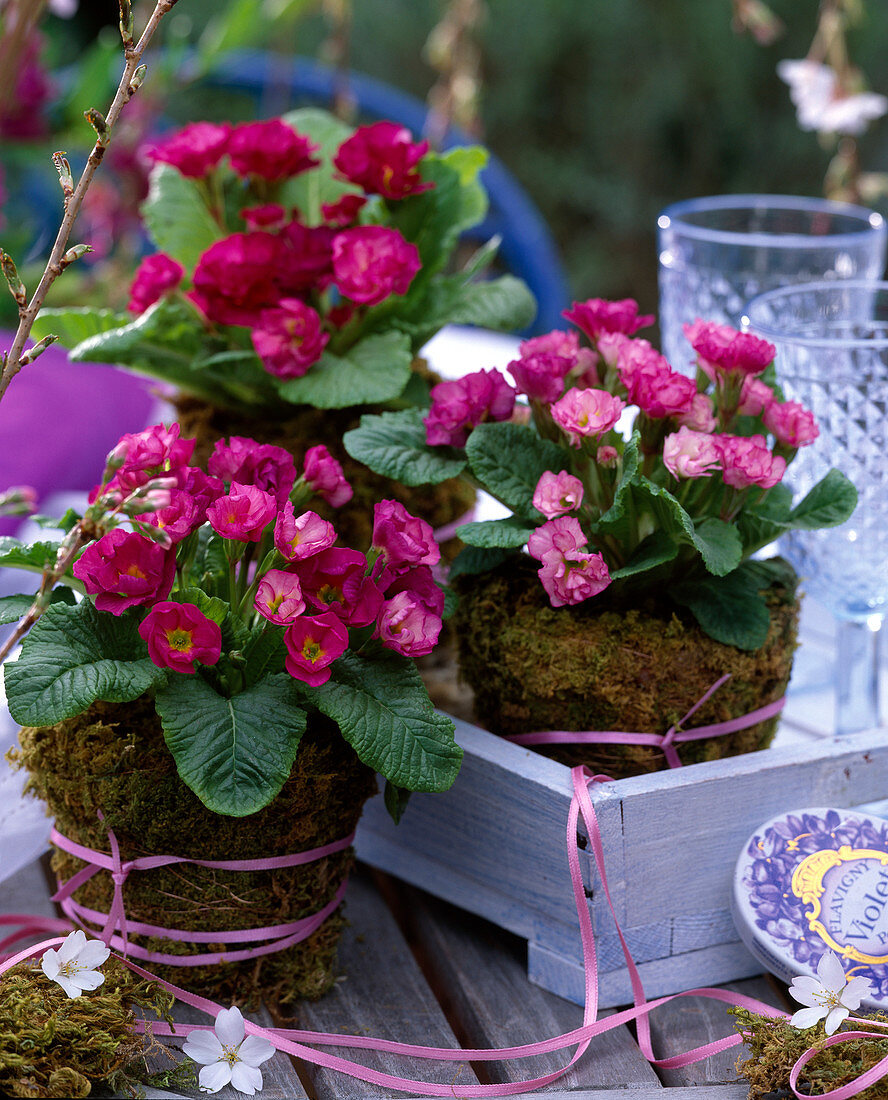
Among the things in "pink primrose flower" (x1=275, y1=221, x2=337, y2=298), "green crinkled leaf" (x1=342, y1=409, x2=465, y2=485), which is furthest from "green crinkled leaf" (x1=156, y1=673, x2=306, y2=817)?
"pink primrose flower" (x1=275, y1=221, x2=337, y2=298)

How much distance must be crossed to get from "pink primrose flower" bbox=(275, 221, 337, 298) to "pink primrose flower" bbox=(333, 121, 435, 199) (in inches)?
2.2

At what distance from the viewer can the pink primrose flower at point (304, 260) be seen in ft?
3.26

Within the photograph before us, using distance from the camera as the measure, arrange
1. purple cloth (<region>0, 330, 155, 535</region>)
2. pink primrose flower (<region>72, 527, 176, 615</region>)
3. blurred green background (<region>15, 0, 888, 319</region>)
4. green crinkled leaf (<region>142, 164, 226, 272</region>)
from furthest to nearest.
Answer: blurred green background (<region>15, 0, 888, 319</region>) < purple cloth (<region>0, 330, 155, 535</region>) < green crinkled leaf (<region>142, 164, 226, 272</region>) < pink primrose flower (<region>72, 527, 176, 615</region>)

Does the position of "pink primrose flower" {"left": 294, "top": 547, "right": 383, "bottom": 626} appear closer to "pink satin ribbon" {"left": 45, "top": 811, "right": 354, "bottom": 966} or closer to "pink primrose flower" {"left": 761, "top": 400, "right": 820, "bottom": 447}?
"pink satin ribbon" {"left": 45, "top": 811, "right": 354, "bottom": 966}

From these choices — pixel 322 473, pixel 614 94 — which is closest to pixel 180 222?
pixel 322 473

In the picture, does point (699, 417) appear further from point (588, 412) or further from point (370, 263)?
point (370, 263)

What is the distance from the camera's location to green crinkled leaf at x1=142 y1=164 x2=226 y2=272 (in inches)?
44.6

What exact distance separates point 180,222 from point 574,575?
58cm

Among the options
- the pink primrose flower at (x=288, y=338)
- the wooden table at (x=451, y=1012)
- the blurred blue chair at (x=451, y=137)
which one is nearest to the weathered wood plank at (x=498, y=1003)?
the wooden table at (x=451, y=1012)

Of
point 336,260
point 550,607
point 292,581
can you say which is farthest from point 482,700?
point 336,260

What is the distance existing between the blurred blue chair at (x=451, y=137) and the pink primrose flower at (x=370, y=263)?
1.20 meters

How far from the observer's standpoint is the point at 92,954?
2.27 feet

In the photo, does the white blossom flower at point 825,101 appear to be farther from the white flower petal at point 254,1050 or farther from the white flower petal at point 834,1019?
the white flower petal at point 254,1050

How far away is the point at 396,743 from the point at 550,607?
0.18 m
